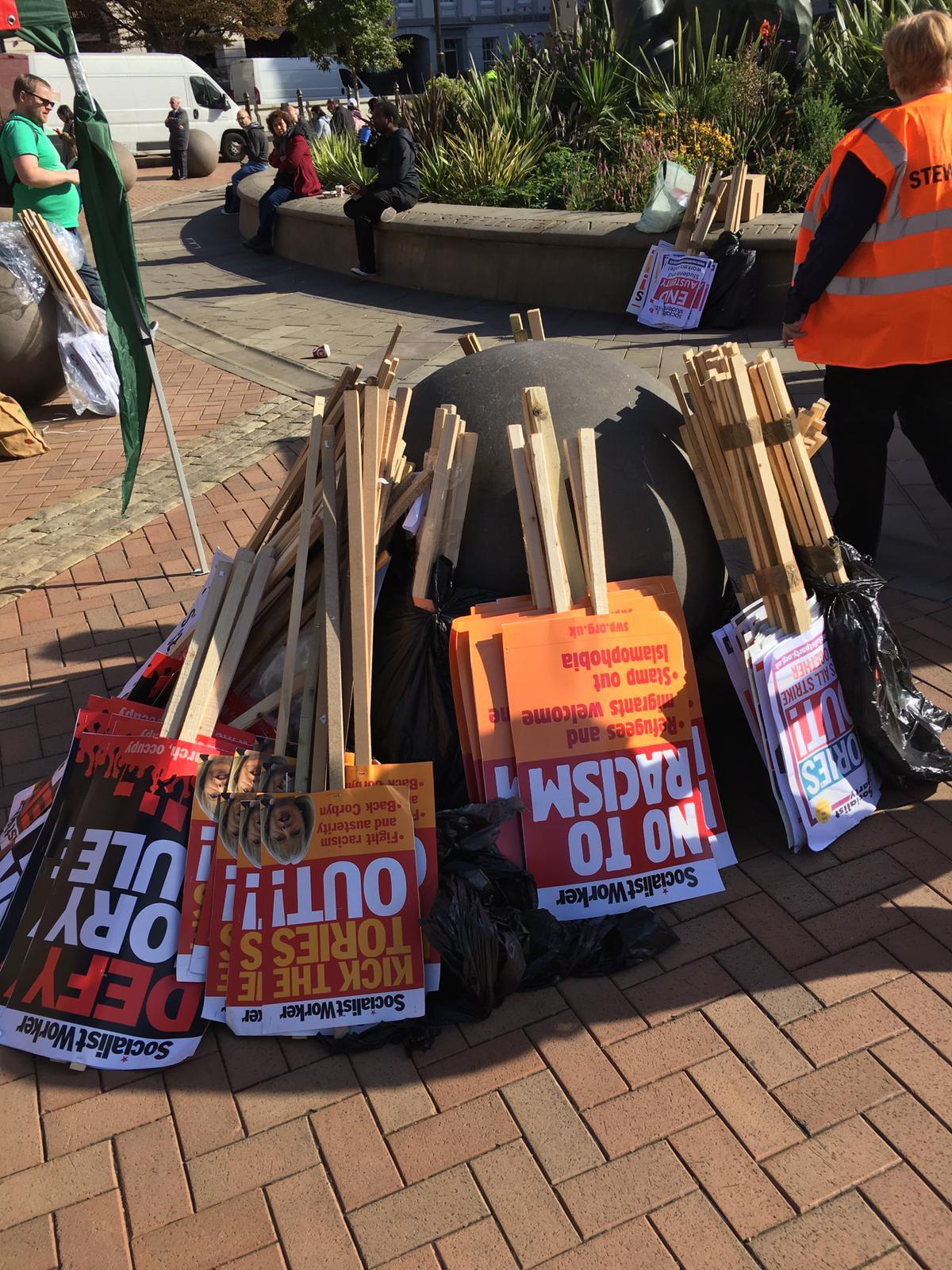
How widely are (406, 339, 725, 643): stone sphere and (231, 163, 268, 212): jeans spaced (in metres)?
14.5

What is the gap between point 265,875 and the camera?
9.38ft

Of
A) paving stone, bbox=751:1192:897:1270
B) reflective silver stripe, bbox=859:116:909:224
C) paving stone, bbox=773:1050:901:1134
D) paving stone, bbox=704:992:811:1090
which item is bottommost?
paving stone, bbox=704:992:811:1090

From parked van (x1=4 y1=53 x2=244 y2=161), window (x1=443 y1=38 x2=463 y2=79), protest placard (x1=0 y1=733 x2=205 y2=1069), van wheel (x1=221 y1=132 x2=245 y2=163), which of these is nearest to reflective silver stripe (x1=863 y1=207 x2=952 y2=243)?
protest placard (x1=0 y1=733 x2=205 y2=1069)

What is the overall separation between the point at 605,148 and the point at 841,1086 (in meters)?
10.7

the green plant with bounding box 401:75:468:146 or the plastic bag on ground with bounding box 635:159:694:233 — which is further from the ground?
the green plant with bounding box 401:75:468:146

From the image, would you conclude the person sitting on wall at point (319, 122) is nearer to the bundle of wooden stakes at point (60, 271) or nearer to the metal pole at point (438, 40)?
the metal pole at point (438, 40)

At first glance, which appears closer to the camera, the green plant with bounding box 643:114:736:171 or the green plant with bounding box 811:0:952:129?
the green plant with bounding box 643:114:736:171

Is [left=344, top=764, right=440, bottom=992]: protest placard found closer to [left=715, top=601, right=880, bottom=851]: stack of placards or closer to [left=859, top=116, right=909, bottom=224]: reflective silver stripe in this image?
[left=715, top=601, right=880, bottom=851]: stack of placards

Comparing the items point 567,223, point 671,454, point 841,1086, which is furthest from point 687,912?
point 567,223

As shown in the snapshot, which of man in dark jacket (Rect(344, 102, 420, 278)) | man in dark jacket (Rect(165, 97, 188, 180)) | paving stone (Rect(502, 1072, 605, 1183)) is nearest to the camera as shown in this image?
paving stone (Rect(502, 1072, 605, 1183))

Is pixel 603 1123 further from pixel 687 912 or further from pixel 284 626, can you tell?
pixel 284 626

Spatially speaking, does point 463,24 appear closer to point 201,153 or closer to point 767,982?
point 201,153

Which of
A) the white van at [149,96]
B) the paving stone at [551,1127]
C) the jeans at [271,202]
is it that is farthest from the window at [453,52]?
the paving stone at [551,1127]

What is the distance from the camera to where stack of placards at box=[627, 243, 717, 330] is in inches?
324
